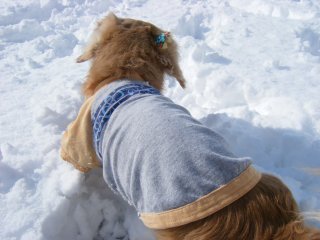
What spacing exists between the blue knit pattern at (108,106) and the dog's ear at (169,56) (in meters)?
0.33

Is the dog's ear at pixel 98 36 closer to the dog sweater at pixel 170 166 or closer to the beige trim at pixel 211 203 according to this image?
the dog sweater at pixel 170 166

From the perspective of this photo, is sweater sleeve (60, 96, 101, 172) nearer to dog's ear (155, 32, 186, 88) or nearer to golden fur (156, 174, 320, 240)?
dog's ear (155, 32, 186, 88)

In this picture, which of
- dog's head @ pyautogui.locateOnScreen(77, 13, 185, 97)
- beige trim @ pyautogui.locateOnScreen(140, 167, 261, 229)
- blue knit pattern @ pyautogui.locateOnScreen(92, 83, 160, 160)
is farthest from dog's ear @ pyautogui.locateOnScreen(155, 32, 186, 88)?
beige trim @ pyautogui.locateOnScreen(140, 167, 261, 229)

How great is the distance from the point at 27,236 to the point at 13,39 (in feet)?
7.56

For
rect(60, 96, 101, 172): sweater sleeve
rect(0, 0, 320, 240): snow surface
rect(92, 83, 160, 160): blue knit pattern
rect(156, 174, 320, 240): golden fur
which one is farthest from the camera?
rect(0, 0, 320, 240): snow surface

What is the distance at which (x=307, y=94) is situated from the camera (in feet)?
8.70

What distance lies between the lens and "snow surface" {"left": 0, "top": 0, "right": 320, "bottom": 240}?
1.82 metres

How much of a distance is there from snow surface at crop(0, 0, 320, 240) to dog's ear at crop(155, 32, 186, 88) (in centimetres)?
42

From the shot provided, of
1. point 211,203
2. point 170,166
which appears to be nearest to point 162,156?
point 170,166

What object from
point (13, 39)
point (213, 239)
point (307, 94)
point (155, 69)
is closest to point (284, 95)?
point (307, 94)

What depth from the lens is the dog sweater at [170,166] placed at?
3.79ft

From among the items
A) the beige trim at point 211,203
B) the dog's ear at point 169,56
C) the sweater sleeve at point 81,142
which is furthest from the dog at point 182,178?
the dog's ear at point 169,56

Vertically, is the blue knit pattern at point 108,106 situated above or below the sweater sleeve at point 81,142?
above

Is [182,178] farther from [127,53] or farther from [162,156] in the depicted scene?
[127,53]
